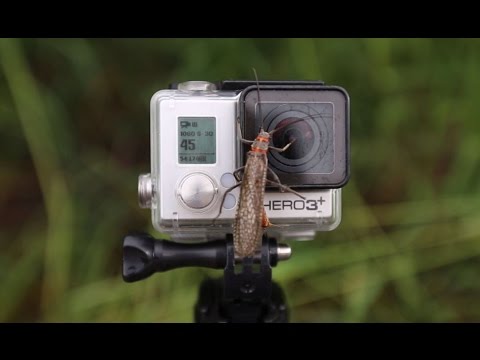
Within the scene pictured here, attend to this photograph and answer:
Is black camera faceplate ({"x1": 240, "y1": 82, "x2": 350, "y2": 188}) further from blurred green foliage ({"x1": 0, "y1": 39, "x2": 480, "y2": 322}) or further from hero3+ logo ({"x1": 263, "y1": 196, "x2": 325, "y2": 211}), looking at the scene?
blurred green foliage ({"x1": 0, "y1": 39, "x2": 480, "y2": 322})

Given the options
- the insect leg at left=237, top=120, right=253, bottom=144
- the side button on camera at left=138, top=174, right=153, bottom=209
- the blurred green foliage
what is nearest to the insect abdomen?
the insect leg at left=237, top=120, right=253, bottom=144

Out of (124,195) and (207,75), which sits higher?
(207,75)

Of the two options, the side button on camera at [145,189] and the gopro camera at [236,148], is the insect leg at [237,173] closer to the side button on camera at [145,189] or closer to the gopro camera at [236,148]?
Result: the gopro camera at [236,148]

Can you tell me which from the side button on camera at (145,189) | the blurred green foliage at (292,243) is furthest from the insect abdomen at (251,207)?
the blurred green foliage at (292,243)

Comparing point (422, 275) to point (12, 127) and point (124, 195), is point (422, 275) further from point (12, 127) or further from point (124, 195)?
point (12, 127)

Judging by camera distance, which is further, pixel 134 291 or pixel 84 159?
pixel 84 159

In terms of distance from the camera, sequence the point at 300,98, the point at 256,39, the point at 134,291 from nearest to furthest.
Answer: the point at 300,98, the point at 134,291, the point at 256,39

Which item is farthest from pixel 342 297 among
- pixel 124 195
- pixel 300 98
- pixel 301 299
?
pixel 300 98
